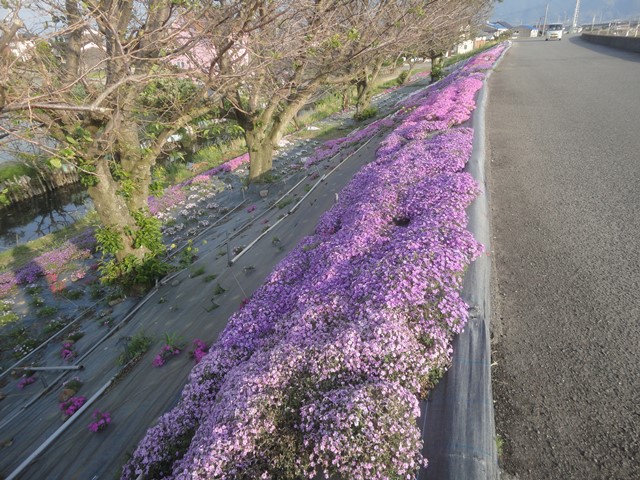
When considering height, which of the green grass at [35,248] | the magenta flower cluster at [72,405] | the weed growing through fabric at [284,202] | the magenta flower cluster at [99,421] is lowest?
the green grass at [35,248]

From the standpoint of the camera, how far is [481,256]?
558 centimetres

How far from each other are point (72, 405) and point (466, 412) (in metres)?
7.05

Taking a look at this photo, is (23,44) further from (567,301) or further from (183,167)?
(183,167)

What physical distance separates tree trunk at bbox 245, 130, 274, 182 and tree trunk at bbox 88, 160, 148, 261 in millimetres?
8879

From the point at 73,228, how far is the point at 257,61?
18.4 metres

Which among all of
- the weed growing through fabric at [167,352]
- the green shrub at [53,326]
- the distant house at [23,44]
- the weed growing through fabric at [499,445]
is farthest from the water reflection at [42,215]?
the weed growing through fabric at [499,445]

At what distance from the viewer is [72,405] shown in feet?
22.4

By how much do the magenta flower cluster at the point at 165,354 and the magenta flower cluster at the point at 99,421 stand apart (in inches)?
45.1

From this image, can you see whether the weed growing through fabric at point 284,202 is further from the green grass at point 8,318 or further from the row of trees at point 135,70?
the green grass at point 8,318

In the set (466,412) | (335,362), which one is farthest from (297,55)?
(466,412)

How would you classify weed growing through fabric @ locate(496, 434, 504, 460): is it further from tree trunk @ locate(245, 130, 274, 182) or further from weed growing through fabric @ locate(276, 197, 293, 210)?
tree trunk @ locate(245, 130, 274, 182)

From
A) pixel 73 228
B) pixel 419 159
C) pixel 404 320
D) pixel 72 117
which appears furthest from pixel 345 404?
pixel 73 228

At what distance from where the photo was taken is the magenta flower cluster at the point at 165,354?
23.1 feet

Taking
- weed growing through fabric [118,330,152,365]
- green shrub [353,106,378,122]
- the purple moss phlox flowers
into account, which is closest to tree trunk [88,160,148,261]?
weed growing through fabric [118,330,152,365]
